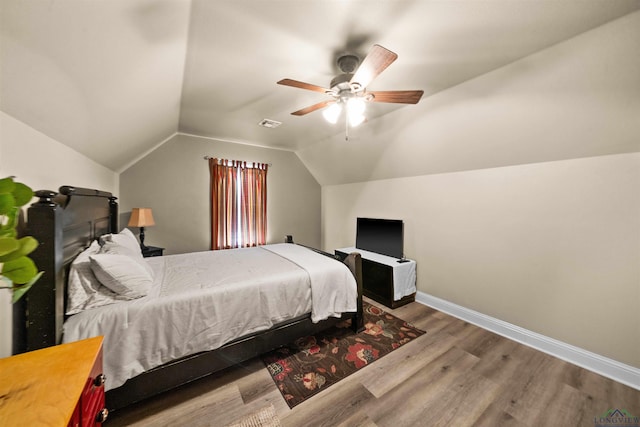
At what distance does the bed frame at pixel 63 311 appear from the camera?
3.92ft

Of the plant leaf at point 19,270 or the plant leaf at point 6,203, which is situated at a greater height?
the plant leaf at point 6,203

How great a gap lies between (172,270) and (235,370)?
114 cm

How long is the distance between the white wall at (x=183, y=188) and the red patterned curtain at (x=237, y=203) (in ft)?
0.44

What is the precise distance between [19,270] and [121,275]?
0.97 m

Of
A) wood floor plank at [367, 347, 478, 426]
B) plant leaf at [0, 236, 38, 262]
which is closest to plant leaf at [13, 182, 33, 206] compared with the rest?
plant leaf at [0, 236, 38, 262]

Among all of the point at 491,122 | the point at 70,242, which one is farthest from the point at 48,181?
the point at 491,122

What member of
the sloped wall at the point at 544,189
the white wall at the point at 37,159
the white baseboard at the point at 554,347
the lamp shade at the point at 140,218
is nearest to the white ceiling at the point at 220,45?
the white wall at the point at 37,159

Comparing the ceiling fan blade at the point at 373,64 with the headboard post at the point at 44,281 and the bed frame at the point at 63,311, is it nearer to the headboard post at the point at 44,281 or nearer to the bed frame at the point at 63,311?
the bed frame at the point at 63,311

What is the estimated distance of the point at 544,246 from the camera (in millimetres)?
2178

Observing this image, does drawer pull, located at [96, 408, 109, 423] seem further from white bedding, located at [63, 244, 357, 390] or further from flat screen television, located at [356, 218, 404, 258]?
flat screen television, located at [356, 218, 404, 258]

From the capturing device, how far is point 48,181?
1503 millimetres

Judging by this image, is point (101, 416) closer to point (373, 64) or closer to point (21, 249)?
point (21, 249)

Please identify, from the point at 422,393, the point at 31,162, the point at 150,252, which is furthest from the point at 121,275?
the point at 422,393

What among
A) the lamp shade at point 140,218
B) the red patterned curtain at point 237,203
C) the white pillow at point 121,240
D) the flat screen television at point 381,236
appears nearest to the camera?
the white pillow at point 121,240
